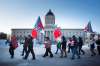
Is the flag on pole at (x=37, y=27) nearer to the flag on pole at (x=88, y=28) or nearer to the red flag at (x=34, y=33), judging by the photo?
the red flag at (x=34, y=33)

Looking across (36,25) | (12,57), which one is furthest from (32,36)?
(12,57)

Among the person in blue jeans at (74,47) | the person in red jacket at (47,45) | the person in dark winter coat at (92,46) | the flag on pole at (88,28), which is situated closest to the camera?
the flag on pole at (88,28)

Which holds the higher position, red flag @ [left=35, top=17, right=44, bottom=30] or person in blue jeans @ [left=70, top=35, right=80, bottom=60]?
red flag @ [left=35, top=17, right=44, bottom=30]

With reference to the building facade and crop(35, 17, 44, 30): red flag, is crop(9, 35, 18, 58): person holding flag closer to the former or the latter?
the building facade

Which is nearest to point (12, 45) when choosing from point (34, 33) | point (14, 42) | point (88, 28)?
point (14, 42)

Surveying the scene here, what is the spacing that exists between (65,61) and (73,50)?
0.27 m

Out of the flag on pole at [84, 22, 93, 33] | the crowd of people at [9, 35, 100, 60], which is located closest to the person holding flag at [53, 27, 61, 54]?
the crowd of people at [9, 35, 100, 60]

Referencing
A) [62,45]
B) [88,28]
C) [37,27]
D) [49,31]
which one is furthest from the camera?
[62,45]

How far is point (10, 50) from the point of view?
20.5 ft

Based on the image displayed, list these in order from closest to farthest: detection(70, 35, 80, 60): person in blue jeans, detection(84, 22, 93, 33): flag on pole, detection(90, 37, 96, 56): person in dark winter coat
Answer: detection(84, 22, 93, 33): flag on pole → detection(90, 37, 96, 56): person in dark winter coat → detection(70, 35, 80, 60): person in blue jeans

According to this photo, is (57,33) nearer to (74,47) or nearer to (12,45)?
(74,47)

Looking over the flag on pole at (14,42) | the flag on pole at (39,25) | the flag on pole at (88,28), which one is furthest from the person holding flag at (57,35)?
the flag on pole at (14,42)

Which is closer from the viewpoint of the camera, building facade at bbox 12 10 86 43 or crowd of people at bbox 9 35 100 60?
building facade at bbox 12 10 86 43

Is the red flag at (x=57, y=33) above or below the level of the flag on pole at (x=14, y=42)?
above
